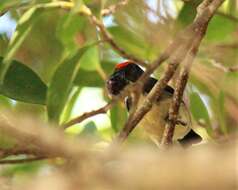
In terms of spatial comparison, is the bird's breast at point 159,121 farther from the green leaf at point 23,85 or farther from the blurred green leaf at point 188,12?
the green leaf at point 23,85

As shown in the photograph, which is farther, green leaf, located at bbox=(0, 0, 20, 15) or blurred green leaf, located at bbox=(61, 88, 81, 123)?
blurred green leaf, located at bbox=(61, 88, 81, 123)

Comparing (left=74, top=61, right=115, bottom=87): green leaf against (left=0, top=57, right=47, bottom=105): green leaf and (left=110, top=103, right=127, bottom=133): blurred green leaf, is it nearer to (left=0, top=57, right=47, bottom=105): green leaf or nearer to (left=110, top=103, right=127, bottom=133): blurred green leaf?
(left=110, top=103, right=127, bottom=133): blurred green leaf

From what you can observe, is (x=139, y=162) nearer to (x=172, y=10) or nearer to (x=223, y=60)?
(x=223, y=60)

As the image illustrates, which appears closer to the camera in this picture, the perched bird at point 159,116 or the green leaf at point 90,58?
the green leaf at point 90,58

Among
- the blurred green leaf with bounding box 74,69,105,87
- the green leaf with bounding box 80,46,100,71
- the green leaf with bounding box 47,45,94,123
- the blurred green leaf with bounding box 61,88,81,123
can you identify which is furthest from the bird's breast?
the green leaf with bounding box 47,45,94,123

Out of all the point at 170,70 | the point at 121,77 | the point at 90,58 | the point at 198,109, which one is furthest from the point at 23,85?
the point at 198,109

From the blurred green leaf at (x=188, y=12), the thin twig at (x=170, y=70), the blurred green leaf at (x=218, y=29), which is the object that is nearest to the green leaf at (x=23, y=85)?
the thin twig at (x=170, y=70)

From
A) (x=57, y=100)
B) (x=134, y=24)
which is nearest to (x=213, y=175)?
(x=57, y=100)
